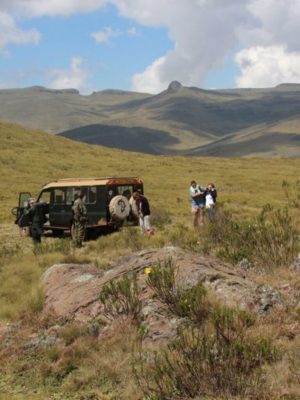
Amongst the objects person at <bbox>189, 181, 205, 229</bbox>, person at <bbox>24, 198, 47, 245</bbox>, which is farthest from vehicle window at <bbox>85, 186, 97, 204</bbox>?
person at <bbox>189, 181, 205, 229</bbox>

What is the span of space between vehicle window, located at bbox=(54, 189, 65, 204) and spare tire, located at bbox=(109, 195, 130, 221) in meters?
2.07

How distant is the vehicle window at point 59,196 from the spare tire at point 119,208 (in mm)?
2069

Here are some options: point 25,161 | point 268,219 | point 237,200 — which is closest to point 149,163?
point 25,161

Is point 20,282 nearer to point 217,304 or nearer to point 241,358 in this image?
point 217,304

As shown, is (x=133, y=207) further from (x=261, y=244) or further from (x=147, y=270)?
(x=147, y=270)

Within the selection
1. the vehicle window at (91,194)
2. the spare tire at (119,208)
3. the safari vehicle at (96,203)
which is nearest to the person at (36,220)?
the safari vehicle at (96,203)

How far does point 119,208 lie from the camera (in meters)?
19.4

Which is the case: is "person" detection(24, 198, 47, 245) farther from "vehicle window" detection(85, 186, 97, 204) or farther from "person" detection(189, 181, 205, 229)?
"person" detection(189, 181, 205, 229)

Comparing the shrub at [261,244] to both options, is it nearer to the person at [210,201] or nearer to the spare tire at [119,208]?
the person at [210,201]

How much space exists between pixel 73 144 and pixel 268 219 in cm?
5740

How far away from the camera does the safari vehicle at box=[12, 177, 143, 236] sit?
1941 centimetres

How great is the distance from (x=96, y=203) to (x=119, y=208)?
880 millimetres

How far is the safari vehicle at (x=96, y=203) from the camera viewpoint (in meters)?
19.4

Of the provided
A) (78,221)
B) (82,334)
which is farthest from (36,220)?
(82,334)
